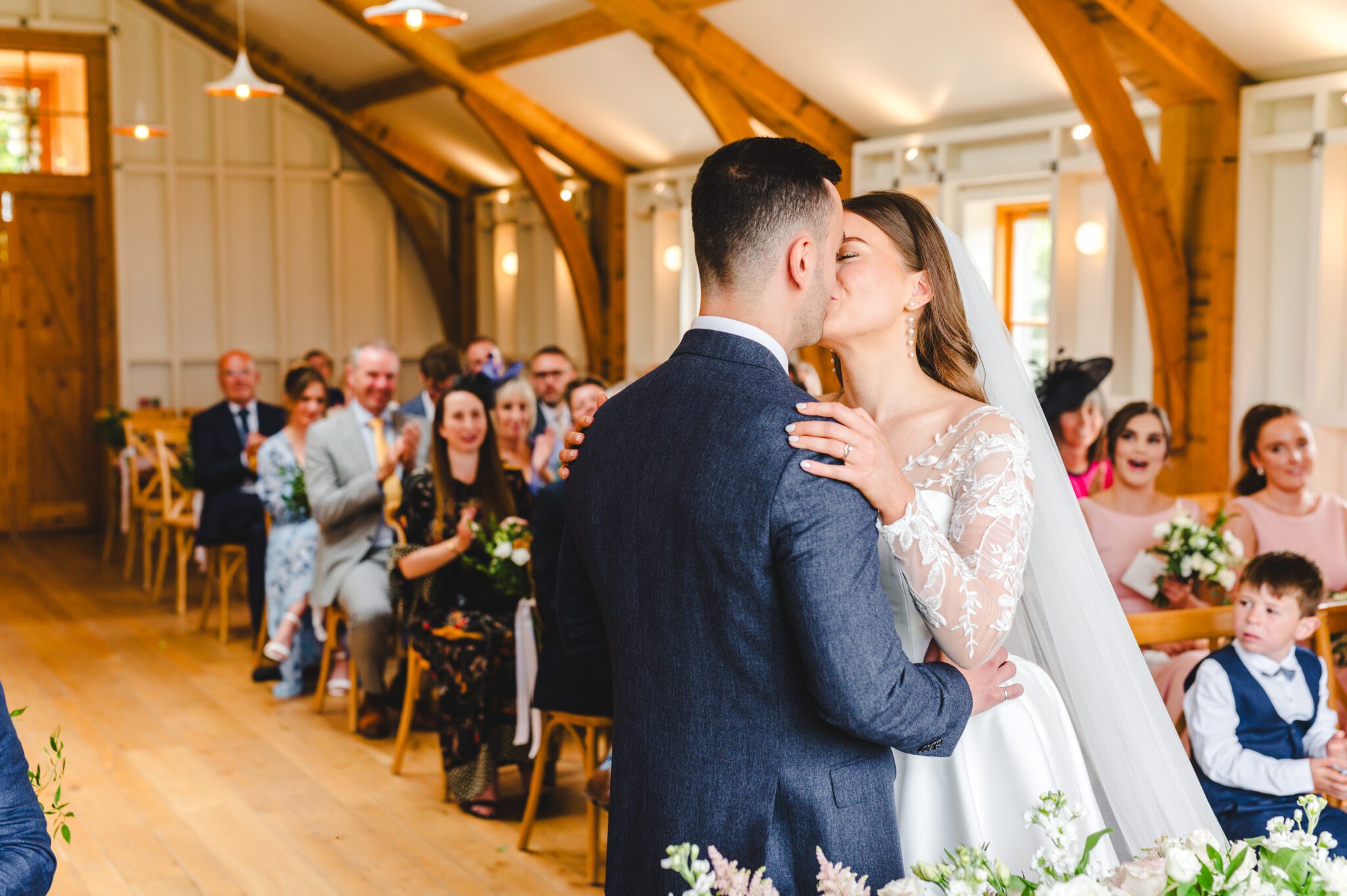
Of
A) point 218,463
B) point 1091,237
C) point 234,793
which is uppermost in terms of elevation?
point 1091,237

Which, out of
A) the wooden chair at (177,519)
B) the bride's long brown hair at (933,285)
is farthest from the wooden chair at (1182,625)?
the wooden chair at (177,519)

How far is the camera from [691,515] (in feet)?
4.97

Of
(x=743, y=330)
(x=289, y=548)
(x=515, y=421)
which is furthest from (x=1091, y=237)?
(x=743, y=330)

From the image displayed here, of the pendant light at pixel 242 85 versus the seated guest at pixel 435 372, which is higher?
the pendant light at pixel 242 85

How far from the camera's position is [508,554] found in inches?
168

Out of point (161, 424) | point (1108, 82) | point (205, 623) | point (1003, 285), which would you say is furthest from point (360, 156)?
point (1108, 82)

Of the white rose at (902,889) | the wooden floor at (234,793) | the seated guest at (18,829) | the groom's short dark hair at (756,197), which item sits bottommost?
the wooden floor at (234,793)

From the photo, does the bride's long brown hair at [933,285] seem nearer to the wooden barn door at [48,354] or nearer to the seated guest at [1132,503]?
the seated guest at [1132,503]

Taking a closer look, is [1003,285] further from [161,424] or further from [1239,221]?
[161,424]

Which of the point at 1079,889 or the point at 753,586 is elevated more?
the point at 753,586

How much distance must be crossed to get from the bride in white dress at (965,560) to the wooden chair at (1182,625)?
3.19 ft

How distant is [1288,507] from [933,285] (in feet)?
10.6

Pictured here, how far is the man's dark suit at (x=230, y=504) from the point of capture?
688 cm

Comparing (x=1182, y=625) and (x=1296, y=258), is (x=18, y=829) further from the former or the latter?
(x=1296, y=258)
